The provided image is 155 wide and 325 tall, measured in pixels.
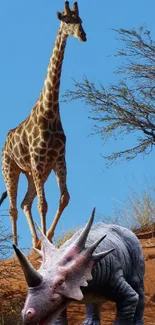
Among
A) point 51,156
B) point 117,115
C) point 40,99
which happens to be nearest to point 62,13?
point 40,99

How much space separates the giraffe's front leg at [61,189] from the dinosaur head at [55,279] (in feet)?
22.7

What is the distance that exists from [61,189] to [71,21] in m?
2.71

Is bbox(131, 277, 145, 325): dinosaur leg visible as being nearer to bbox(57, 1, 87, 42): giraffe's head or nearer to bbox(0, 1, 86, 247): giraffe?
bbox(0, 1, 86, 247): giraffe

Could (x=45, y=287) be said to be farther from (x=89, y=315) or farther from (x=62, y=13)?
(x=62, y=13)

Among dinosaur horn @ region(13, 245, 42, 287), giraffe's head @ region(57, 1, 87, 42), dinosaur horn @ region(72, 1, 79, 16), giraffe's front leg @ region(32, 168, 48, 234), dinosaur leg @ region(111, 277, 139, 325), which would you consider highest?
dinosaur horn @ region(72, 1, 79, 16)

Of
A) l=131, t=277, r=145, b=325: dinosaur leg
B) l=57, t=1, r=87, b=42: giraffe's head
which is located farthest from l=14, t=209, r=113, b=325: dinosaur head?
l=57, t=1, r=87, b=42: giraffe's head

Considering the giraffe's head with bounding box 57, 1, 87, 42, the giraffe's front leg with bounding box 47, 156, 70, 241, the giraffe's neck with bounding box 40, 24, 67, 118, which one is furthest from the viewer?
the giraffe's neck with bounding box 40, 24, 67, 118

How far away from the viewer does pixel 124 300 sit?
17.5 ft

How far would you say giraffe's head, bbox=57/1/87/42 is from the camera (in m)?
11.8

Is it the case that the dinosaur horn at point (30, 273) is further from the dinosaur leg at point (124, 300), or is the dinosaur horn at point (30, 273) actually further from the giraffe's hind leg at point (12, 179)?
the giraffe's hind leg at point (12, 179)

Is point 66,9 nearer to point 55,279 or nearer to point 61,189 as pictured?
point 61,189

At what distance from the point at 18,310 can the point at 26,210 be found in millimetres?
4646

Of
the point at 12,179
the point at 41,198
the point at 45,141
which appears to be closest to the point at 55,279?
the point at 41,198

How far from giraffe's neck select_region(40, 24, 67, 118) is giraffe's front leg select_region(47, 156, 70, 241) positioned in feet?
3.37
